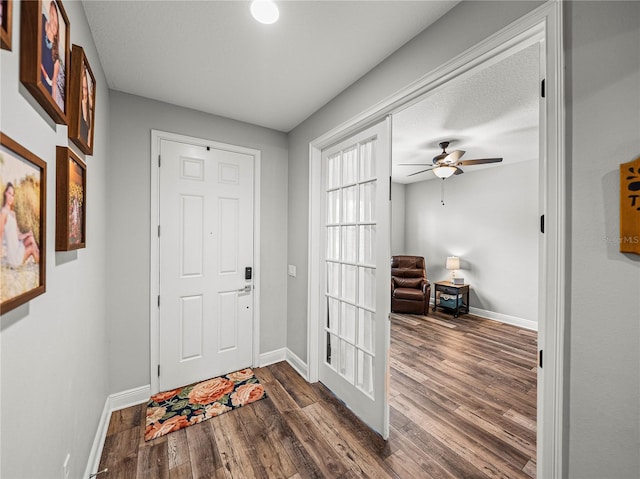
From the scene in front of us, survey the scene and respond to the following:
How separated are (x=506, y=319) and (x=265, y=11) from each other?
5.30 m

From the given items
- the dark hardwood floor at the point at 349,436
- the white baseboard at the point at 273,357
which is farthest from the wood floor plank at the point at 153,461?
the white baseboard at the point at 273,357

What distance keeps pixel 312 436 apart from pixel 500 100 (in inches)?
127

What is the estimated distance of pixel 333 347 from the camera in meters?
2.41

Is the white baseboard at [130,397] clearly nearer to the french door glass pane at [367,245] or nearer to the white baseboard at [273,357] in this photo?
the white baseboard at [273,357]

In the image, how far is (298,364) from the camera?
Result: 9.05ft

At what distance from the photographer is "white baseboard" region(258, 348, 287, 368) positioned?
2.84 metres

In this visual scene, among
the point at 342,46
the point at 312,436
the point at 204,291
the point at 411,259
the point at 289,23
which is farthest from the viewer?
the point at 411,259

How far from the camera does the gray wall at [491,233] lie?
4.32m

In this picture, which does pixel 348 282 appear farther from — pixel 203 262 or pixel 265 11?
pixel 265 11

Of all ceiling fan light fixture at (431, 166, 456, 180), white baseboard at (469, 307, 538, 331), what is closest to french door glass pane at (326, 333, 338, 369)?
ceiling fan light fixture at (431, 166, 456, 180)

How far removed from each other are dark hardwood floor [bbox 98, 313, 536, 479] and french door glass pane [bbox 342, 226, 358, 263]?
1220 mm

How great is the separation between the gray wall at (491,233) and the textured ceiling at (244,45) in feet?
12.6

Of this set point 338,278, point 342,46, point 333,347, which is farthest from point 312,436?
point 342,46

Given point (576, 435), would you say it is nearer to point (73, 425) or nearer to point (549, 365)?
point (549, 365)
